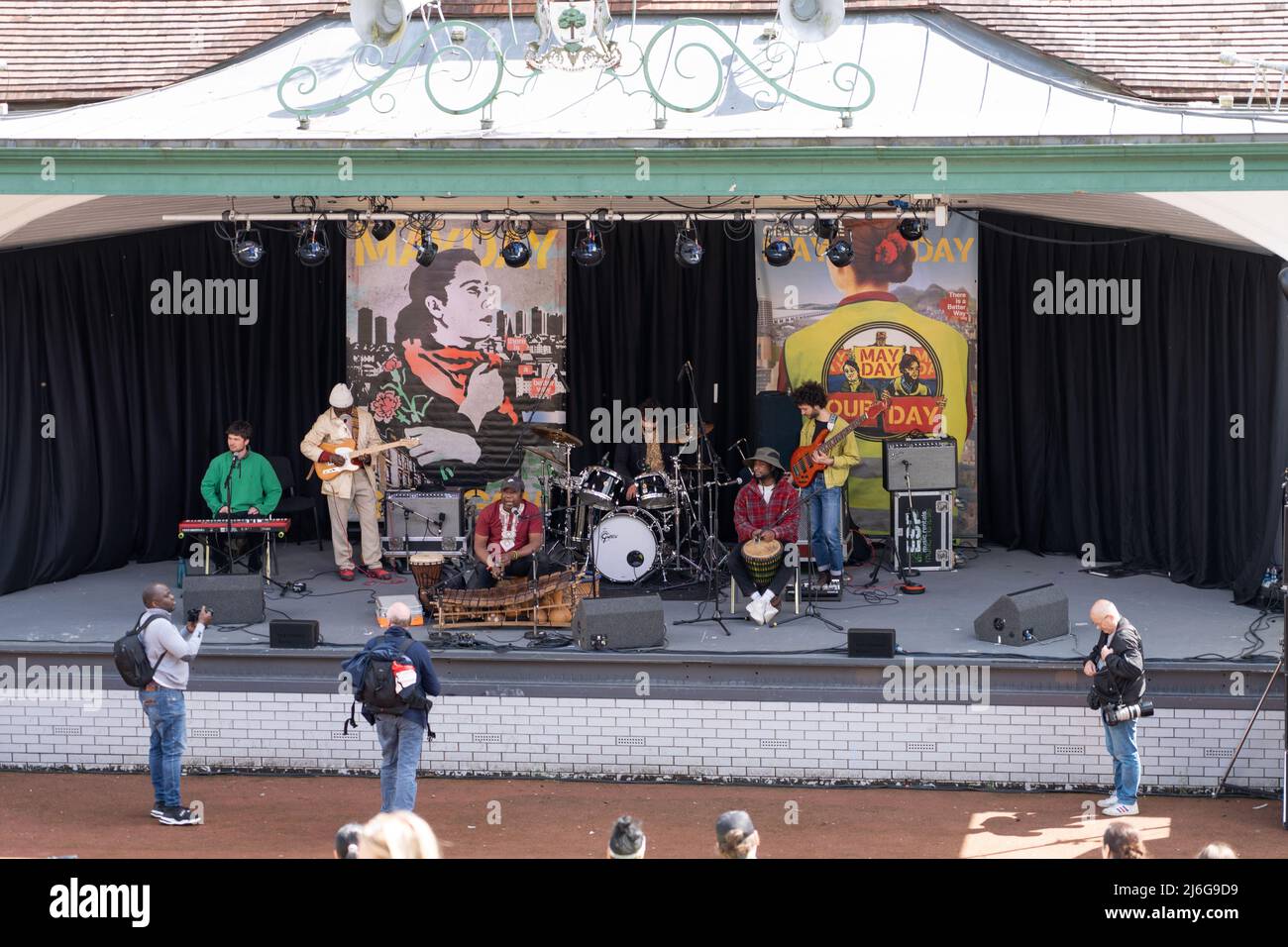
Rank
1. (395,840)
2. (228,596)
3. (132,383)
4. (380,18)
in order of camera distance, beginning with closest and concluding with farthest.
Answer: (395,840) < (380,18) < (228,596) < (132,383)

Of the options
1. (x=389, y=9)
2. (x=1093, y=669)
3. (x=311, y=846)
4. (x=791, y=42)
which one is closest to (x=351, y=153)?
(x=389, y=9)

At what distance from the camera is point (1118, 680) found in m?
10.5

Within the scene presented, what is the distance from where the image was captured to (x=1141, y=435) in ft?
49.1

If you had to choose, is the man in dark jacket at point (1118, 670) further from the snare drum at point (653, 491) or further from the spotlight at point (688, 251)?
the spotlight at point (688, 251)

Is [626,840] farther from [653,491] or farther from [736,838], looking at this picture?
[653,491]

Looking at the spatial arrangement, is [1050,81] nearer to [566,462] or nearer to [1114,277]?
[1114,277]

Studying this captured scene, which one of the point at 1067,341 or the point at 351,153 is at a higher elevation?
the point at 351,153

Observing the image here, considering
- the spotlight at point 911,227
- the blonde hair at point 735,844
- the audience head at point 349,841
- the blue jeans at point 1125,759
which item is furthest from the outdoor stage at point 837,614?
the audience head at point 349,841

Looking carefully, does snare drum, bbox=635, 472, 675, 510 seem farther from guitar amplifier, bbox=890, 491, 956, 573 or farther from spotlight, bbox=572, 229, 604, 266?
guitar amplifier, bbox=890, 491, 956, 573

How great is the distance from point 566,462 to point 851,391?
116 inches

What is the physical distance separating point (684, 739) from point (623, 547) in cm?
256

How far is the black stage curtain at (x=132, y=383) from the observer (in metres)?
14.6

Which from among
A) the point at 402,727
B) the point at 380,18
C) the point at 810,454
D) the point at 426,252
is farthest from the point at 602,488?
the point at 402,727

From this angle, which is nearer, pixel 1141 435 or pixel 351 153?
pixel 351 153
